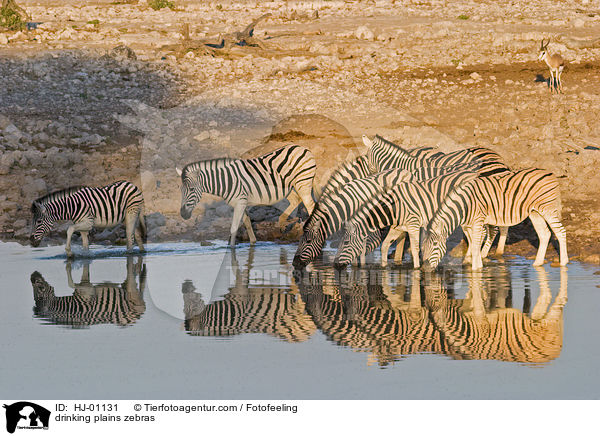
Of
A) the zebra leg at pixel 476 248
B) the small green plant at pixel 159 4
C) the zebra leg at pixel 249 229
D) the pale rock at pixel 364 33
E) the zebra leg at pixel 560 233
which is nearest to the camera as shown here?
the zebra leg at pixel 476 248

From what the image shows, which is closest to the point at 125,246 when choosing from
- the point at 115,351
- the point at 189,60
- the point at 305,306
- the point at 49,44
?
the point at 305,306

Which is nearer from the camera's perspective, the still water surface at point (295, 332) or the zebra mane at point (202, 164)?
the still water surface at point (295, 332)

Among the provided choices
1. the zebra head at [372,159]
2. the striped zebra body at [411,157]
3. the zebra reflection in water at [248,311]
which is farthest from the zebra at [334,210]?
the zebra head at [372,159]

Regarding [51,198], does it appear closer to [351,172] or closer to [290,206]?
[290,206]

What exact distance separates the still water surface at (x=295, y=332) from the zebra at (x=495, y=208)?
290 mm

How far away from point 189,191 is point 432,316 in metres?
5.23

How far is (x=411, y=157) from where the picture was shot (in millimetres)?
11352

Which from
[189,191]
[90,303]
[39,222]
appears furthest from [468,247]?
[39,222]

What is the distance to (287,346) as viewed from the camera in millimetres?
6055

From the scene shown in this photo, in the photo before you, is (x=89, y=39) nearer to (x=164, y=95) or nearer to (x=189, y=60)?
(x=189, y=60)

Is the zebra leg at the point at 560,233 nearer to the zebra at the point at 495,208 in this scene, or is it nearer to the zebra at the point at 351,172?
the zebra at the point at 495,208

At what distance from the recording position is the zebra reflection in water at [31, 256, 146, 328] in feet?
23.0

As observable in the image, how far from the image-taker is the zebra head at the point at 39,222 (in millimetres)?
10500

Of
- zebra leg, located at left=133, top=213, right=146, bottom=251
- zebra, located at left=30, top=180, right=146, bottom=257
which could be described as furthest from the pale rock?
zebra, located at left=30, top=180, right=146, bottom=257
